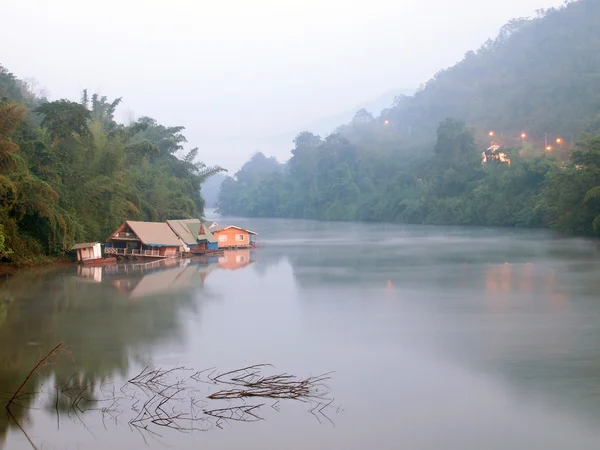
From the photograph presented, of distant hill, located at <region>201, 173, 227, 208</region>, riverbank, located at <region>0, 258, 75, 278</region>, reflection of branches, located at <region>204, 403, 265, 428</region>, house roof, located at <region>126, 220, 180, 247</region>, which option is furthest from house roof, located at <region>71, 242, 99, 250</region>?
distant hill, located at <region>201, 173, 227, 208</region>

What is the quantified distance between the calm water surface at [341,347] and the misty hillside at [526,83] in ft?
141

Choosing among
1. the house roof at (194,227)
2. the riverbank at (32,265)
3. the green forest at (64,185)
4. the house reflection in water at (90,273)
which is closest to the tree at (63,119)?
the green forest at (64,185)

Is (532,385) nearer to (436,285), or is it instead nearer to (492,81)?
(436,285)

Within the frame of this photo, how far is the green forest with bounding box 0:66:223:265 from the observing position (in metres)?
21.0

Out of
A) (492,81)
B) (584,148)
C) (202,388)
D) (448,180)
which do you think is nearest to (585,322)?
(202,388)

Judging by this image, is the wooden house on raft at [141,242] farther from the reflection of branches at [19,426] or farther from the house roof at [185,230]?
the reflection of branches at [19,426]

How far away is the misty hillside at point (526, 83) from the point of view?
6638 cm

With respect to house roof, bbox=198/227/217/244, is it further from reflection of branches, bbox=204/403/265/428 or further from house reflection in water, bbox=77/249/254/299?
reflection of branches, bbox=204/403/265/428

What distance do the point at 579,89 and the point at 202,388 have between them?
64.9m

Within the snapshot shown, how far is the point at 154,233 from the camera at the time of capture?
94.6 feet

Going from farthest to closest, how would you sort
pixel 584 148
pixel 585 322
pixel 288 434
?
pixel 584 148 → pixel 585 322 → pixel 288 434

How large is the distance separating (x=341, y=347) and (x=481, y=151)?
2210 inches

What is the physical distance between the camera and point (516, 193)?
5091 centimetres

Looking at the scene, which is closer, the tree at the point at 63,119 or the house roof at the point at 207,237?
the tree at the point at 63,119
